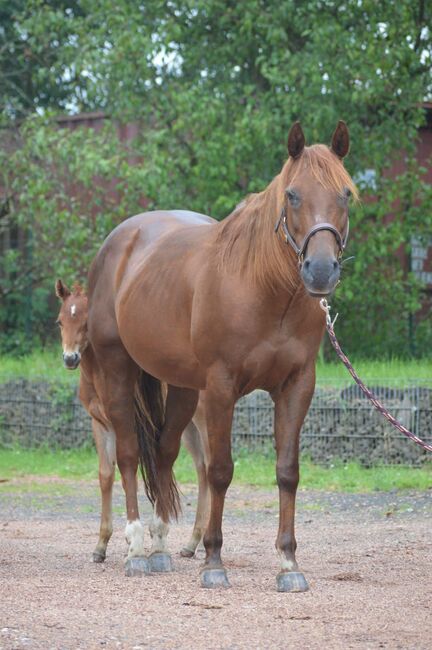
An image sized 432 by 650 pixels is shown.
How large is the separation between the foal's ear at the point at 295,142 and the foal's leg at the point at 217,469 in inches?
46.8

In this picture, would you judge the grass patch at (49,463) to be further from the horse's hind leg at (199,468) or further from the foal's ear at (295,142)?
the foal's ear at (295,142)

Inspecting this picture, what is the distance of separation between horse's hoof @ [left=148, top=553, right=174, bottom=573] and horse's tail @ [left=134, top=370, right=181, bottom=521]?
9.1 inches

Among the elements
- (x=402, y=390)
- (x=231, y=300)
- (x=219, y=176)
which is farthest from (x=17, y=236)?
(x=231, y=300)

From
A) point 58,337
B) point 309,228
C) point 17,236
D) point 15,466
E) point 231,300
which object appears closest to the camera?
point 309,228

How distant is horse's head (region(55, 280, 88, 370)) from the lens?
8.62 metres

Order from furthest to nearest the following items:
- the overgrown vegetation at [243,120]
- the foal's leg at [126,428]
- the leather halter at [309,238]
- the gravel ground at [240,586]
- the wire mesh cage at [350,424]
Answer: the overgrown vegetation at [243,120] < the wire mesh cage at [350,424] < the foal's leg at [126,428] < the leather halter at [309,238] < the gravel ground at [240,586]

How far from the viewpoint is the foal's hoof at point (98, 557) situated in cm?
713

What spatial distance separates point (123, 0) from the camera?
13680 millimetres

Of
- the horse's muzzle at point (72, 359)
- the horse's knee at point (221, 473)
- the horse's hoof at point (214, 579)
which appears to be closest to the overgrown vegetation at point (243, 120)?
the horse's muzzle at point (72, 359)

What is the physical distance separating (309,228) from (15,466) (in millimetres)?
7591

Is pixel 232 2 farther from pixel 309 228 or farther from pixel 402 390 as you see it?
pixel 309 228

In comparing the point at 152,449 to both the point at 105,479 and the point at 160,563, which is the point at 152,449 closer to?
the point at 105,479

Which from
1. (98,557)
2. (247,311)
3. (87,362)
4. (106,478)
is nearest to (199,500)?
(106,478)

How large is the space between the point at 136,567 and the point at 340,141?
253 centimetres
